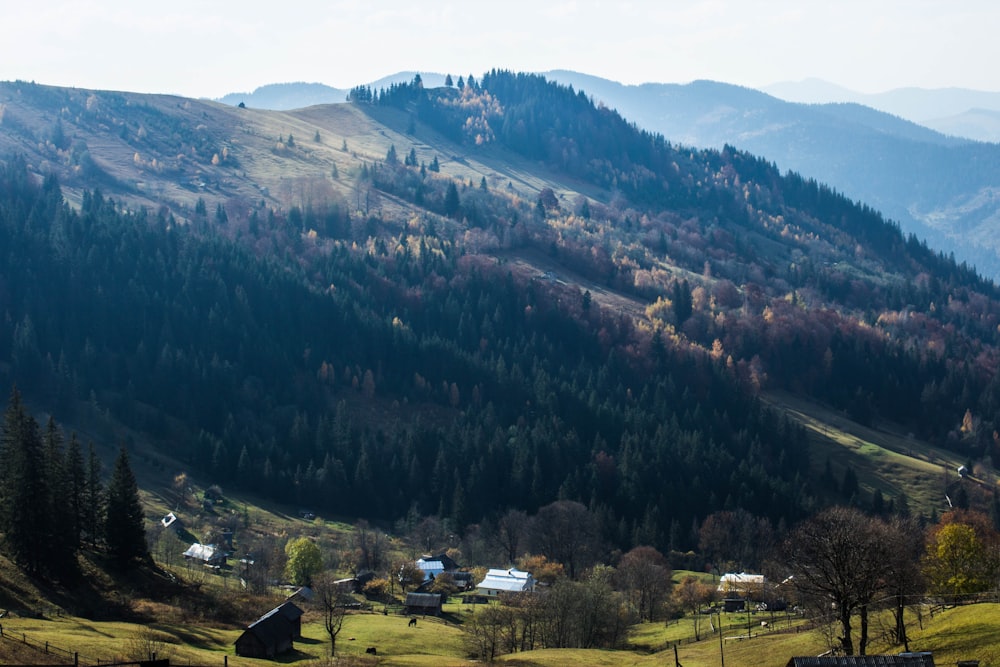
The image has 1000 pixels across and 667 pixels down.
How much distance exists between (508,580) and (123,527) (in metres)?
49.1

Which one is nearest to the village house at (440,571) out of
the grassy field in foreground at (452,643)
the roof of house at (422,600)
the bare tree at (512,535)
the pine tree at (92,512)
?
the roof of house at (422,600)

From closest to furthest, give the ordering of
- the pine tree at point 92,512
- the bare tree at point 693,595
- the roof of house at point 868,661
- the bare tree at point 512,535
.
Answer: the roof of house at point 868,661, the pine tree at point 92,512, the bare tree at point 693,595, the bare tree at point 512,535

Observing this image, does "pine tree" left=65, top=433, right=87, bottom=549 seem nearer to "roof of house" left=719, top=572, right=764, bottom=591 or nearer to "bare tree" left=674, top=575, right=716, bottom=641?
"bare tree" left=674, top=575, right=716, bottom=641

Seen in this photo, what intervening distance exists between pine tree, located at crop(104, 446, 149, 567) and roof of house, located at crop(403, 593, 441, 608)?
2813 cm

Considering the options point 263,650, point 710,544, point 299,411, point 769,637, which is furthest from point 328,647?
point 299,411

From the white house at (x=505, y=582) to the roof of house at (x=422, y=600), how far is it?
12654mm

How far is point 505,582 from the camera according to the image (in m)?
123

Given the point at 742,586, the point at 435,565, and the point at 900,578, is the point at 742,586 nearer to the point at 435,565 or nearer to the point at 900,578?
the point at 435,565

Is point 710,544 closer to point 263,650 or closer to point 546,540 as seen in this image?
point 546,540

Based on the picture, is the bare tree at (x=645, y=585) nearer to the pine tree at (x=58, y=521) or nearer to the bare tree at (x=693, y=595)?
the bare tree at (x=693, y=595)

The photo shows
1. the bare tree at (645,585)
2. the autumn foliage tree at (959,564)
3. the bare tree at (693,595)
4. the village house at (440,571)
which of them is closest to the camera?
the autumn foliage tree at (959,564)

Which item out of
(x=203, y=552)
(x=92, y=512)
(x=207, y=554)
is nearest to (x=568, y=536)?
(x=207, y=554)

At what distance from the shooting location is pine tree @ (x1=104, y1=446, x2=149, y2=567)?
92.3 metres

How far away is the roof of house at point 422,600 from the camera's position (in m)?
108
